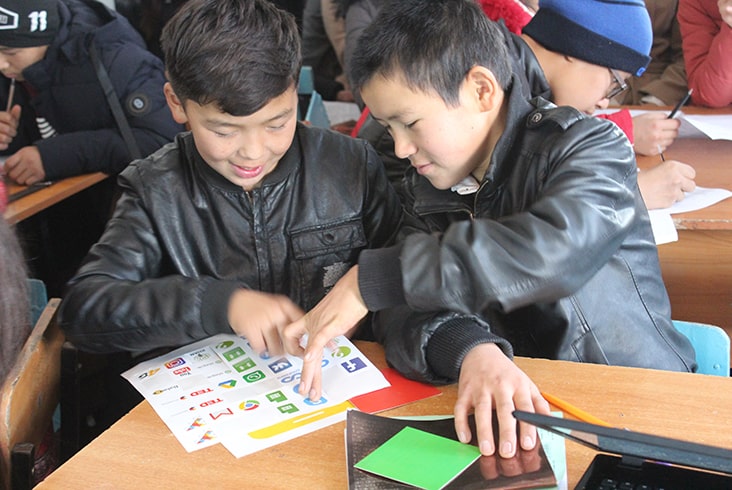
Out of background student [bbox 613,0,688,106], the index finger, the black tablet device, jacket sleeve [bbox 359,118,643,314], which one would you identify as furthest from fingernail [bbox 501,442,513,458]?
background student [bbox 613,0,688,106]

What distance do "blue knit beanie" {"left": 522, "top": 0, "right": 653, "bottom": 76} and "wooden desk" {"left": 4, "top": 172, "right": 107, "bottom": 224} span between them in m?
1.53

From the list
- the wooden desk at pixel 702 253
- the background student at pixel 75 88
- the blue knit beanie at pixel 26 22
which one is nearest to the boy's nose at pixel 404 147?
the wooden desk at pixel 702 253

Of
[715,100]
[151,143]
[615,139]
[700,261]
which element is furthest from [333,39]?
[615,139]

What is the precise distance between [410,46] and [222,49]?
13.4 inches

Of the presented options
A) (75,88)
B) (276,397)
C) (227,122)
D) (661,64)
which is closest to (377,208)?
(227,122)

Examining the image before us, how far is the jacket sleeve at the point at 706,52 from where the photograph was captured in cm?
276

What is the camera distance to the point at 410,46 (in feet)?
4.57

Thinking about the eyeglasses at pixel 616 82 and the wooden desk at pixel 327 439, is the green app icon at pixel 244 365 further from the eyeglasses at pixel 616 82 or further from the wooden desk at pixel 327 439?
the eyeglasses at pixel 616 82

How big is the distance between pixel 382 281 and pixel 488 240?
0.17 meters

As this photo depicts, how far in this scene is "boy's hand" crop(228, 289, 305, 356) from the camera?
4.10 ft

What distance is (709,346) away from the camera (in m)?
1.48

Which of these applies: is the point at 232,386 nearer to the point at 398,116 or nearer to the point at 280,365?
the point at 280,365

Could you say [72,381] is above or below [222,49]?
below

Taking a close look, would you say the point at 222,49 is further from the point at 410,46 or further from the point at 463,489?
the point at 463,489
